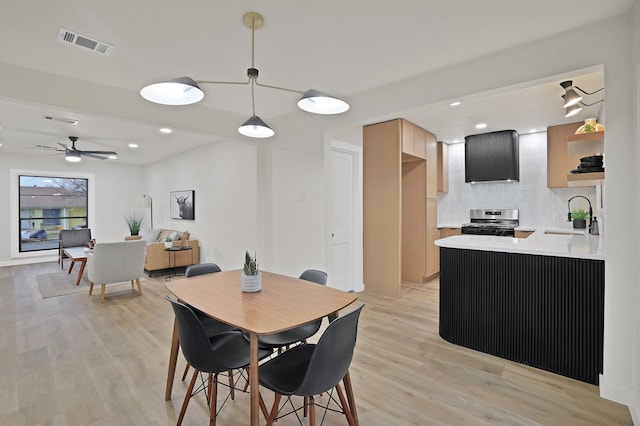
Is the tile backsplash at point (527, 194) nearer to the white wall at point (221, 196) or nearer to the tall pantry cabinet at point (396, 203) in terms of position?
the tall pantry cabinet at point (396, 203)

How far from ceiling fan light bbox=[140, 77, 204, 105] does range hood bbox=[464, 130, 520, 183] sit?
5.01m

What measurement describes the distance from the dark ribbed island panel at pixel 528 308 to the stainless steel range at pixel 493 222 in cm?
273

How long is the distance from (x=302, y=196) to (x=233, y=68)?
2046 millimetres

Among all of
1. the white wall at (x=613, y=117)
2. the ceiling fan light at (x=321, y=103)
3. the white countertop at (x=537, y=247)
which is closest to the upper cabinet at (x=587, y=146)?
the white countertop at (x=537, y=247)

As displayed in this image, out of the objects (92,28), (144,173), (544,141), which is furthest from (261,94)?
(144,173)

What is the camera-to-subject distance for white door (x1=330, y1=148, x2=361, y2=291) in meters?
4.45

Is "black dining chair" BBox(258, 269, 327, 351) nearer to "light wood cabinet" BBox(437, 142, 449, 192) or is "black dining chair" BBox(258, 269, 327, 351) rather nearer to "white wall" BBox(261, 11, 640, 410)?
"white wall" BBox(261, 11, 640, 410)

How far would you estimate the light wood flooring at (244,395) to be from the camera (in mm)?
1968

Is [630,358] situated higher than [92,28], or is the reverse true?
[92,28]

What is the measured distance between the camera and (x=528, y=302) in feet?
8.50

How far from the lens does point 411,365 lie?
8.50 feet

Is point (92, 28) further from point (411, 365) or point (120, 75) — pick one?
point (411, 365)

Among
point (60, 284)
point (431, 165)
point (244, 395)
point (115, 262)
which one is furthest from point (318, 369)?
point (60, 284)

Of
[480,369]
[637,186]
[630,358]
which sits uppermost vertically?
[637,186]
